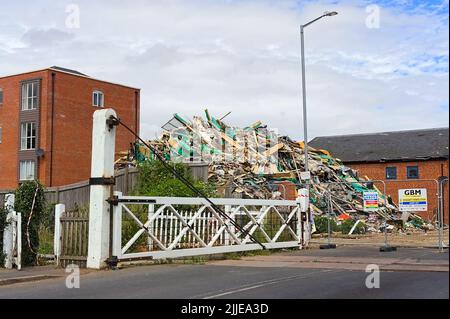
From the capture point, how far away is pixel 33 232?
14617mm

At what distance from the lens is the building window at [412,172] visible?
49.5m

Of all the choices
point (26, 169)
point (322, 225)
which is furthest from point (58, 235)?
point (26, 169)

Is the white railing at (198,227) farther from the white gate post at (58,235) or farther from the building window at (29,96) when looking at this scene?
the building window at (29,96)

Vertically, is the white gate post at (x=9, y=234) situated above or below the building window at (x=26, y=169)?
below

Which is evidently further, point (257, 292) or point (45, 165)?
point (45, 165)

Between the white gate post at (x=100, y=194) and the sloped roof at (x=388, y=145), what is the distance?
126 feet

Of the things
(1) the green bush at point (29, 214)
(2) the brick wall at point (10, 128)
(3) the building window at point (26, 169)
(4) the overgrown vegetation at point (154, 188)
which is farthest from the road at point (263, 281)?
(2) the brick wall at point (10, 128)

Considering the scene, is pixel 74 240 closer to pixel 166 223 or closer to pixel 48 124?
pixel 166 223

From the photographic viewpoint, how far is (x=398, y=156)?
5034 centimetres

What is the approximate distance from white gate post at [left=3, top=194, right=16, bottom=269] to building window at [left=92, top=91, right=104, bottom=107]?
118 ft
